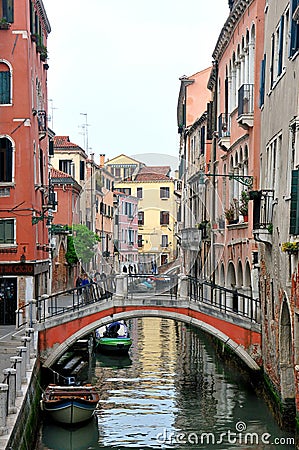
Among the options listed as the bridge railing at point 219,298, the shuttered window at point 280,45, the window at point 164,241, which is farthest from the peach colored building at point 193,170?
the shuttered window at point 280,45

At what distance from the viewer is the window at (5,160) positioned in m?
22.3

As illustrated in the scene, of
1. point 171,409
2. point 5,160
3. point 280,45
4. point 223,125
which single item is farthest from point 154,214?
point 223,125

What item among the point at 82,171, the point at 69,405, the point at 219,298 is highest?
the point at 82,171

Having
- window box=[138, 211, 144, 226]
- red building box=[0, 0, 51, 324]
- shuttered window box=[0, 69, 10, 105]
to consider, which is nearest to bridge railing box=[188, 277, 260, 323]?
window box=[138, 211, 144, 226]

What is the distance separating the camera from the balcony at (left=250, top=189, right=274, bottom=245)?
51.4 feet

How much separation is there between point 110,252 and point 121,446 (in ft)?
17.6

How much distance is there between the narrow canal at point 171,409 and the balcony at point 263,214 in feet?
11.2

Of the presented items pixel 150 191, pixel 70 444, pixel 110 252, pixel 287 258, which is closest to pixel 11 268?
pixel 110 252

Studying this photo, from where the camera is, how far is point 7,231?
22453 mm

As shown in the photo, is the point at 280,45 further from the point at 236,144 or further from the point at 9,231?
the point at 9,231

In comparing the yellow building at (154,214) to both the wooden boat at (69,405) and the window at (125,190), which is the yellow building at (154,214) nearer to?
the window at (125,190)

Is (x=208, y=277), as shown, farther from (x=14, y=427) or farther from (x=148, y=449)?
(x=14, y=427)

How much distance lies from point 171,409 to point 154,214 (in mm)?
4057

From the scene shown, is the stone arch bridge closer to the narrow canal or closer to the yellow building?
the yellow building
